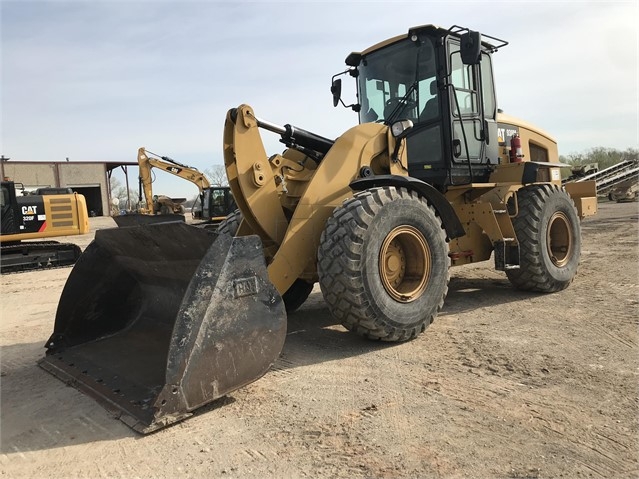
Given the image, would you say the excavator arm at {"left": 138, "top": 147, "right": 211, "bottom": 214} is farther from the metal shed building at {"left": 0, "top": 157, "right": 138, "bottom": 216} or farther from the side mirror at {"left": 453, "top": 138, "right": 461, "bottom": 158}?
the metal shed building at {"left": 0, "top": 157, "right": 138, "bottom": 216}

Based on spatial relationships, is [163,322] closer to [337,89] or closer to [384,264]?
[384,264]

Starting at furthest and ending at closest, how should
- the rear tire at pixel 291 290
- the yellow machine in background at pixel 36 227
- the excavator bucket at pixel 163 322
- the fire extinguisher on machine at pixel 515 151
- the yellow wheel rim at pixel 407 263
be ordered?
the yellow machine in background at pixel 36 227 < the fire extinguisher on machine at pixel 515 151 < the rear tire at pixel 291 290 < the yellow wheel rim at pixel 407 263 < the excavator bucket at pixel 163 322

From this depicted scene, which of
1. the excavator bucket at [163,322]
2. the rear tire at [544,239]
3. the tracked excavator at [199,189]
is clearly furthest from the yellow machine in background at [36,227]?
the rear tire at [544,239]

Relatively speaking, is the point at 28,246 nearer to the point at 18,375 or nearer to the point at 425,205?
the point at 18,375

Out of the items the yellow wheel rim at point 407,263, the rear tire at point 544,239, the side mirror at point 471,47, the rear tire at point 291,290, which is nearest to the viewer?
the yellow wheel rim at point 407,263

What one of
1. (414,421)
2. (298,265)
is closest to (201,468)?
(414,421)

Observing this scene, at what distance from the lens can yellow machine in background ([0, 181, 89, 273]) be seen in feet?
37.2

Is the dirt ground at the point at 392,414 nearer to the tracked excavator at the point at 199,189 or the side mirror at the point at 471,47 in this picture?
the side mirror at the point at 471,47

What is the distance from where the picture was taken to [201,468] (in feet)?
8.13

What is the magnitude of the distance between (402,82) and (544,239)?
2.53 metres

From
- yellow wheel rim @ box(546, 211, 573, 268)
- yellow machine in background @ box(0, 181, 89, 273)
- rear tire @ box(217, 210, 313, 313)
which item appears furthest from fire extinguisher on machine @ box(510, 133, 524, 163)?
yellow machine in background @ box(0, 181, 89, 273)

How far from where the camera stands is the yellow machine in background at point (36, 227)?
11.3 metres

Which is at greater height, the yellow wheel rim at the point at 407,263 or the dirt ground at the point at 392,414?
the yellow wheel rim at the point at 407,263

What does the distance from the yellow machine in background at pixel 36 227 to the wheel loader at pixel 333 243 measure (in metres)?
8.25
